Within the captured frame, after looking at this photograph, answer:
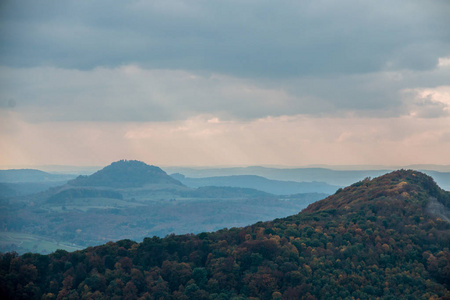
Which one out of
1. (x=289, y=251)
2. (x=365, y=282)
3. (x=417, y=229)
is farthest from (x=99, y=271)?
(x=417, y=229)

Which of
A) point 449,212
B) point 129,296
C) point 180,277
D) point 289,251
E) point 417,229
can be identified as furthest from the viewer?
point 449,212

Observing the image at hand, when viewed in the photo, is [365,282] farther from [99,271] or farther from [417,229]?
[99,271]

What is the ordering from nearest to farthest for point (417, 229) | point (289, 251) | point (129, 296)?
point (129, 296)
point (289, 251)
point (417, 229)

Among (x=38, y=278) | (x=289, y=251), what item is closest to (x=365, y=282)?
(x=289, y=251)

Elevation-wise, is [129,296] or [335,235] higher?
[335,235]

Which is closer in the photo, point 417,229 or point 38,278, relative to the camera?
point 38,278

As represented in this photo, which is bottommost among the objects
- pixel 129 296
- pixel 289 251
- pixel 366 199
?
pixel 129 296

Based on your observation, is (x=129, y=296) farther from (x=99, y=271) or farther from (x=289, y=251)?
(x=289, y=251)
